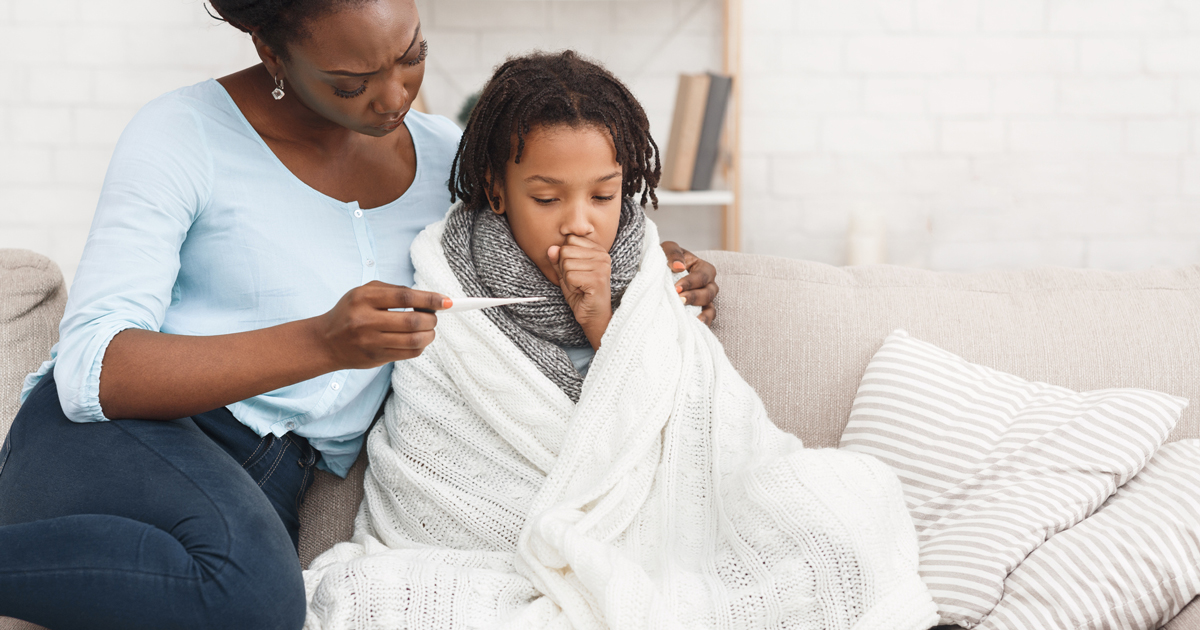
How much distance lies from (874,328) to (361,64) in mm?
845

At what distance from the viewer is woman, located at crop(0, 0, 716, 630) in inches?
33.5

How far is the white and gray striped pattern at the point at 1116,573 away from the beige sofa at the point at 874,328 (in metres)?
0.29

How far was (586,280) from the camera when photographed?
1.14m

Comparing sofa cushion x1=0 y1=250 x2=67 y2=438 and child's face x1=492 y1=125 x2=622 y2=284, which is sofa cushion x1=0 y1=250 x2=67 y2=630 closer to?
sofa cushion x1=0 y1=250 x2=67 y2=438

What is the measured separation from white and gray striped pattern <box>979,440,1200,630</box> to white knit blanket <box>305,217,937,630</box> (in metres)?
0.11

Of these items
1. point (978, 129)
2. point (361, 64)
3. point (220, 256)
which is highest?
point (361, 64)

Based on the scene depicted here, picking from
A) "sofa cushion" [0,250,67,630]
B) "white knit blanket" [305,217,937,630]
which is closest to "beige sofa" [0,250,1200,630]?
"sofa cushion" [0,250,67,630]

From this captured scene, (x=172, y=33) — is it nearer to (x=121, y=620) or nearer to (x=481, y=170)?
(x=481, y=170)

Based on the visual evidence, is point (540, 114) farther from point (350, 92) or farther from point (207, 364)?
point (207, 364)

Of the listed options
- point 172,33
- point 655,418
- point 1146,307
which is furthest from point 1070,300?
point 172,33

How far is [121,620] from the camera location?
84 cm

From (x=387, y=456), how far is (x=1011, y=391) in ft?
2.85

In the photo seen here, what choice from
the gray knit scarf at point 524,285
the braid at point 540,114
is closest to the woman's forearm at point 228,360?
the gray knit scarf at point 524,285

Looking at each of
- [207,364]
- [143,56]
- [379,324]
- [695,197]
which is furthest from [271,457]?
[143,56]
